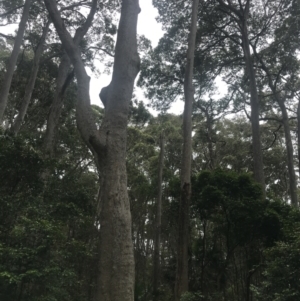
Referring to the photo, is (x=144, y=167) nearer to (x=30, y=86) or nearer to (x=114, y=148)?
(x=30, y=86)

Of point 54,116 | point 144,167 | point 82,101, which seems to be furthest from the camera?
point 144,167

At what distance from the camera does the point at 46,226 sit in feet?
18.6

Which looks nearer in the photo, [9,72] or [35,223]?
[35,223]

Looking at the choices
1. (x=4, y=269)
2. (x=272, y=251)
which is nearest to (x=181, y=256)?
(x=272, y=251)

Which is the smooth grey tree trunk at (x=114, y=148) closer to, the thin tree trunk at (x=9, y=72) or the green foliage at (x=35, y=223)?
the green foliage at (x=35, y=223)

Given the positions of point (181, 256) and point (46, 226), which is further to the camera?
point (181, 256)

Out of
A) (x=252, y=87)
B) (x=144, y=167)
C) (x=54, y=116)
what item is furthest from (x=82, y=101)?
(x=144, y=167)

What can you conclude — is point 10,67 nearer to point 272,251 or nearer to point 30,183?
point 30,183

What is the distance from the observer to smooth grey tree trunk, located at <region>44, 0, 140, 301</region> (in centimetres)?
401

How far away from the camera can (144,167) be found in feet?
66.7

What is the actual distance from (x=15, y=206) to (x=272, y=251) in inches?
189

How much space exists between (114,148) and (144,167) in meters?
15.7

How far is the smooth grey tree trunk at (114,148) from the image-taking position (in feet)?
13.2

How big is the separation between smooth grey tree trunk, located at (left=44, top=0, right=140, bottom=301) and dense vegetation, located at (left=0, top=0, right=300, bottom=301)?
0.02 meters
